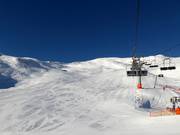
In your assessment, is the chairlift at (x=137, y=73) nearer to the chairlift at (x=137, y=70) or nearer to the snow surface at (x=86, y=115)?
the chairlift at (x=137, y=70)

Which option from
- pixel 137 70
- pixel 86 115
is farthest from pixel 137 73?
pixel 86 115

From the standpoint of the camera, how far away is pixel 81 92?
6231 centimetres

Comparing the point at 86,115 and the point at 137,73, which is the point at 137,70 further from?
the point at 86,115

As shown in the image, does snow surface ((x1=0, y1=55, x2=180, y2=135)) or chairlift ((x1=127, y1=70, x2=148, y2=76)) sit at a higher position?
chairlift ((x1=127, y1=70, x2=148, y2=76))

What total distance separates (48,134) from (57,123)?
5500mm

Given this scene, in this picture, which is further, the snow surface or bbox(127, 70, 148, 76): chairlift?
bbox(127, 70, 148, 76): chairlift

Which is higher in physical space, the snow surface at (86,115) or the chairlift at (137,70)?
the chairlift at (137,70)

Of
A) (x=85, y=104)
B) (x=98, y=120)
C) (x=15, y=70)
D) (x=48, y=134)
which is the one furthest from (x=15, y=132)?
(x=15, y=70)

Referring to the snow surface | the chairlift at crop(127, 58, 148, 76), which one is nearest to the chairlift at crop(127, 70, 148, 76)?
the chairlift at crop(127, 58, 148, 76)

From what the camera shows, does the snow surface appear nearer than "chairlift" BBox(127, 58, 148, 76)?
Yes

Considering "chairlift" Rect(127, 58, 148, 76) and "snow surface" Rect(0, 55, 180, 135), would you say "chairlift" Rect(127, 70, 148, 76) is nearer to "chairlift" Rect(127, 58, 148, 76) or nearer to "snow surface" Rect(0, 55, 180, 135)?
"chairlift" Rect(127, 58, 148, 76)

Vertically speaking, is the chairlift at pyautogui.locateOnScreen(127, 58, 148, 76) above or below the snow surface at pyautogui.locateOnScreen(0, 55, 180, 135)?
above

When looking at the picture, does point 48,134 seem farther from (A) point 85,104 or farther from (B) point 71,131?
(A) point 85,104

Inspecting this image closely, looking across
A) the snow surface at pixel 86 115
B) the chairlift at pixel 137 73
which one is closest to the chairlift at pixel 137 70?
the chairlift at pixel 137 73
